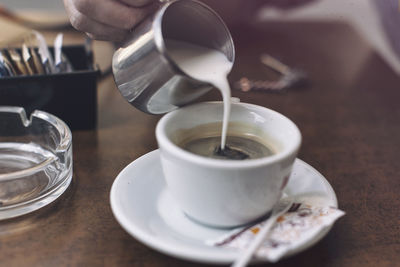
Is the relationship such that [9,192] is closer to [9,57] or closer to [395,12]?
[9,57]

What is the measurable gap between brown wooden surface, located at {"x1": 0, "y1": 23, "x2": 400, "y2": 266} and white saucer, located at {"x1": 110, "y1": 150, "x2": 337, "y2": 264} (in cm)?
5

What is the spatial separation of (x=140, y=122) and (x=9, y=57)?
1.22 ft

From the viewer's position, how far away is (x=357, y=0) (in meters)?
1.52

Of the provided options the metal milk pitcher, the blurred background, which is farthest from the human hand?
the blurred background

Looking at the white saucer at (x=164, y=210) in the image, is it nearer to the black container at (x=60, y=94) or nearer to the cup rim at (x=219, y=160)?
the cup rim at (x=219, y=160)

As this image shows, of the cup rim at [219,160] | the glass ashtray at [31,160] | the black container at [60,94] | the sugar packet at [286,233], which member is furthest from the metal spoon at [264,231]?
the black container at [60,94]

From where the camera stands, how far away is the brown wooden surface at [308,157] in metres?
0.75

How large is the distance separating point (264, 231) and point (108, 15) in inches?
21.3

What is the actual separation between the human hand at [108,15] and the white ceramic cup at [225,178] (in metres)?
0.22

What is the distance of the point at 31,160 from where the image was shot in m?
1.03

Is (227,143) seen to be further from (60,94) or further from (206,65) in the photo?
(60,94)

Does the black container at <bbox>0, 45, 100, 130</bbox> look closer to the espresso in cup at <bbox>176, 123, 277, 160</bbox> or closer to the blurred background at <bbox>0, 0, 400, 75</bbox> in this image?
the espresso in cup at <bbox>176, 123, 277, 160</bbox>

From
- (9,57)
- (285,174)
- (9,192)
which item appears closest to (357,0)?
(285,174)

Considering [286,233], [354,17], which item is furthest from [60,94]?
[354,17]
